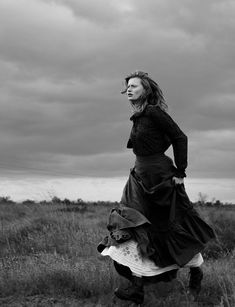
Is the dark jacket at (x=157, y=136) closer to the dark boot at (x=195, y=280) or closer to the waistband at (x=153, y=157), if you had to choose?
the waistband at (x=153, y=157)

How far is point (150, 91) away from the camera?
568cm

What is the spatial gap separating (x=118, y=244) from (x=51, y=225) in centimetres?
695

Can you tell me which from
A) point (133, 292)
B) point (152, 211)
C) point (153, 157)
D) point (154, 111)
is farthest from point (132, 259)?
point (154, 111)

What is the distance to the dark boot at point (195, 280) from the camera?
579cm

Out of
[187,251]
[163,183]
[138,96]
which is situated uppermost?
[138,96]

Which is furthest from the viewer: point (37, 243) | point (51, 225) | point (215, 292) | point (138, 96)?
point (51, 225)

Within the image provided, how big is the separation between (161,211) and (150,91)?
1.24 meters

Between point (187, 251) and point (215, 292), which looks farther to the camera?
point (215, 292)

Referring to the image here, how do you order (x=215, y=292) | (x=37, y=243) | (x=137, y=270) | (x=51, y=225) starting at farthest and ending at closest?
(x=51, y=225)
(x=37, y=243)
(x=215, y=292)
(x=137, y=270)

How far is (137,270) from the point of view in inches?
207

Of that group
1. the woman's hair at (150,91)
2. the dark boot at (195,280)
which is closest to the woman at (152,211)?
the woman's hair at (150,91)

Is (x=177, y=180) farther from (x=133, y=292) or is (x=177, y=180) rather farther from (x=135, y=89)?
(x=133, y=292)

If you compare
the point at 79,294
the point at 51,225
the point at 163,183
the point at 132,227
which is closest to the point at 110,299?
Result: the point at 79,294

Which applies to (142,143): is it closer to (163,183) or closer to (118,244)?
(163,183)
